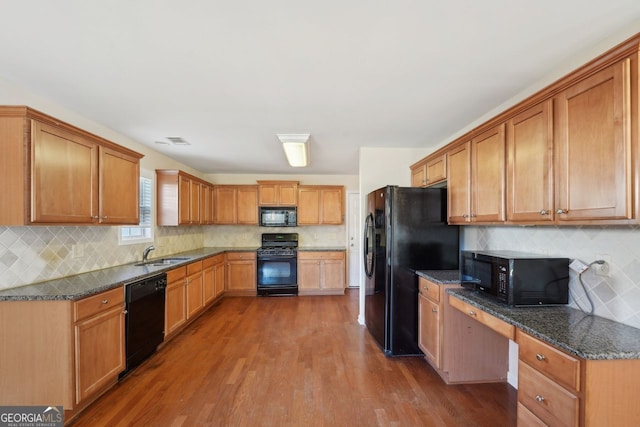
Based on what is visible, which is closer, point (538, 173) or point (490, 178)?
point (538, 173)

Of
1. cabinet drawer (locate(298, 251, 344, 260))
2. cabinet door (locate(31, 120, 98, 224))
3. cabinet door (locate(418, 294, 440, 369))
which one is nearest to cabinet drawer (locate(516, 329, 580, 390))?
cabinet door (locate(418, 294, 440, 369))

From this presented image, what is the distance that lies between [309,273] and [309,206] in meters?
1.31

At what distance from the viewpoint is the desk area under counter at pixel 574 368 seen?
45.6 inches

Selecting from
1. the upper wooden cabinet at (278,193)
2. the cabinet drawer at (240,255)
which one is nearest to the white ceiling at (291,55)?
the upper wooden cabinet at (278,193)

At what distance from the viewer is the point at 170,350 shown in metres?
3.07


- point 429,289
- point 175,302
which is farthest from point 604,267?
point 175,302

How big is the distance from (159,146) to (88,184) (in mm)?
1606

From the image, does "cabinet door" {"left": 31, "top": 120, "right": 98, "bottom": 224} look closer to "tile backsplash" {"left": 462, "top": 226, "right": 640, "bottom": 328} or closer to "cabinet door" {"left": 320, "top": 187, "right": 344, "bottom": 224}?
"tile backsplash" {"left": 462, "top": 226, "right": 640, "bottom": 328}

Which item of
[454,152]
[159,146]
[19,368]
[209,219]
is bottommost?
[19,368]

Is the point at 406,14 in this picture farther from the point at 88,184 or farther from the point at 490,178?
the point at 88,184

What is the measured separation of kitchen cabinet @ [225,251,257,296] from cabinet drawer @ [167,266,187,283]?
1.66 m

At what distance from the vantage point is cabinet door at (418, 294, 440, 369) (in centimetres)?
248

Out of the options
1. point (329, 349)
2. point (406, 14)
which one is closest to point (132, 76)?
point (406, 14)

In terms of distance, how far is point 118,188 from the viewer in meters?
2.63
